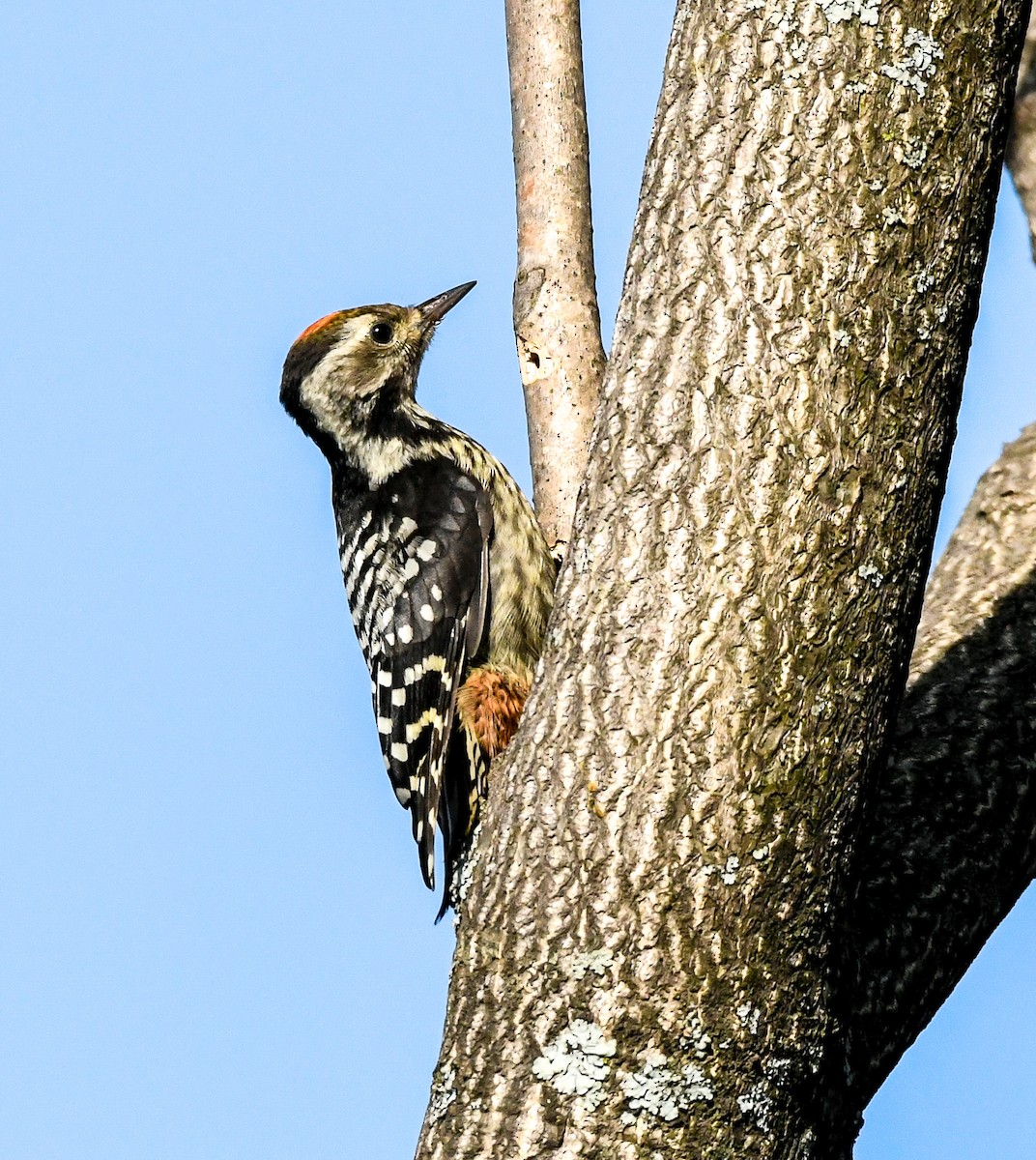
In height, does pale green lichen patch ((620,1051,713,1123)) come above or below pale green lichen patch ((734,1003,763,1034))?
below

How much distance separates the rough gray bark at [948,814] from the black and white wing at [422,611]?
1525mm

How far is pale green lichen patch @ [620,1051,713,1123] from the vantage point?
260cm

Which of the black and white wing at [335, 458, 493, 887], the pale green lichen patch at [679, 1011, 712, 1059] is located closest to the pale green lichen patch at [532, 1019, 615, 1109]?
the pale green lichen patch at [679, 1011, 712, 1059]

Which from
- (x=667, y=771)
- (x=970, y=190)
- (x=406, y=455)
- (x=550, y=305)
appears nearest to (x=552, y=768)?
(x=667, y=771)

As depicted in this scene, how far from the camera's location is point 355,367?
5531mm

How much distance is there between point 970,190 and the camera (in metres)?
2.73

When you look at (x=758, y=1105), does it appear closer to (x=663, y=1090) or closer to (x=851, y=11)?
(x=663, y=1090)

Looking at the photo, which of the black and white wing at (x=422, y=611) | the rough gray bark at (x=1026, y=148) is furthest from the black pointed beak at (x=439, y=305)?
the rough gray bark at (x=1026, y=148)

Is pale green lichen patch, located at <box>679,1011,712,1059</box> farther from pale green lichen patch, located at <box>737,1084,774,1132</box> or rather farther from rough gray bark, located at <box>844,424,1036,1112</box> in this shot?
rough gray bark, located at <box>844,424,1036,1112</box>

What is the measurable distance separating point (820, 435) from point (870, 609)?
35cm

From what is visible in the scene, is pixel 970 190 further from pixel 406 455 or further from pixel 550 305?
pixel 406 455

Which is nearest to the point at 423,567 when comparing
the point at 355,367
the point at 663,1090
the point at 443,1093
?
the point at 355,367

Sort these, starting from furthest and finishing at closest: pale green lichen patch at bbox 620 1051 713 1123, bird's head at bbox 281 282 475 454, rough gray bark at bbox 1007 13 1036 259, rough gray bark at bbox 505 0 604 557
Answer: rough gray bark at bbox 1007 13 1036 259 → bird's head at bbox 281 282 475 454 → rough gray bark at bbox 505 0 604 557 → pale green lichen patch at bbox 620 1051 713 1123

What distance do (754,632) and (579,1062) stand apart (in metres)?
0.87
